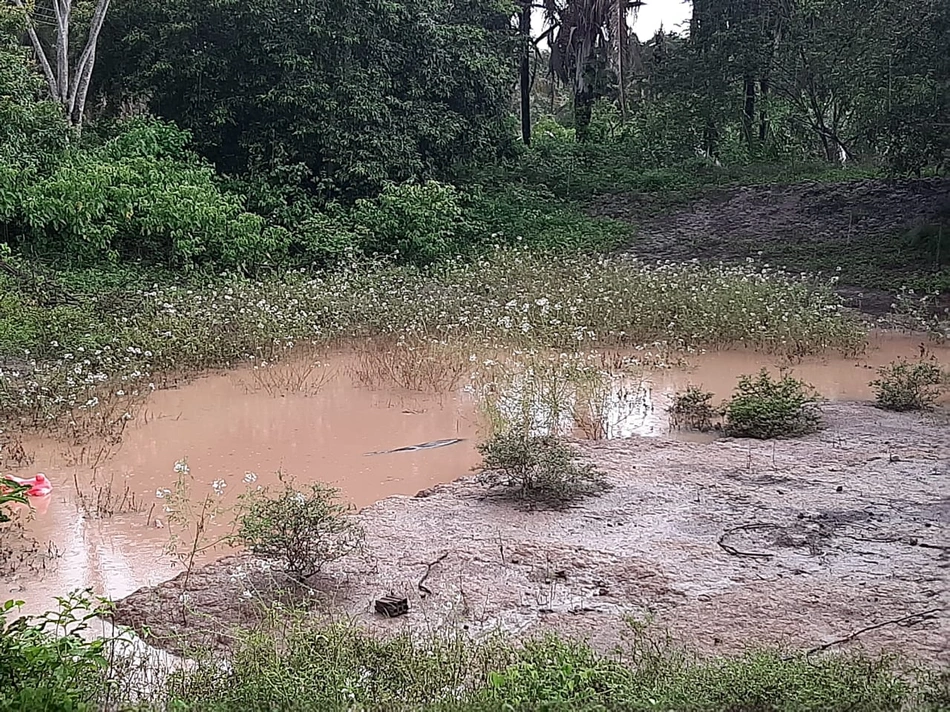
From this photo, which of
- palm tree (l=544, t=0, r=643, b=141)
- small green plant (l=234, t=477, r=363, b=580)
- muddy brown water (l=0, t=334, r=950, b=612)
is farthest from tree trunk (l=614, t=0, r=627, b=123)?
small green plant (l=234, t=477, r=363, b=580)

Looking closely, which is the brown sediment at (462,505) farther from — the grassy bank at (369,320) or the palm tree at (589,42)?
the palm tree at (589,42)

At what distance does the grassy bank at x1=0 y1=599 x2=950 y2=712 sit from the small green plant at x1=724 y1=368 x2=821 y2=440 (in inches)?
150

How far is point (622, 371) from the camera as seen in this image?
9.98 m

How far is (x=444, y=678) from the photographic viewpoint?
3811 mm

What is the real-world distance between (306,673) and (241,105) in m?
15.6

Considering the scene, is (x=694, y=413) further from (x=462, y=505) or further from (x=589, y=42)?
(x=589, y=42)

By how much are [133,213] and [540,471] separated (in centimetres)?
939

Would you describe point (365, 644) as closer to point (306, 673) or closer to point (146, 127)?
point (306, 673)

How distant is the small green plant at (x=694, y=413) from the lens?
8258 millimetres

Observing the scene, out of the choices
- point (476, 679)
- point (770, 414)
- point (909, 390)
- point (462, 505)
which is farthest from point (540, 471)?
point (909, 390)

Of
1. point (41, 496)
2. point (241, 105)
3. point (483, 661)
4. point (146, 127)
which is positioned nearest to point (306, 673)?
point (483, 661)

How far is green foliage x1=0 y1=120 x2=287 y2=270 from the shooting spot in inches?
512

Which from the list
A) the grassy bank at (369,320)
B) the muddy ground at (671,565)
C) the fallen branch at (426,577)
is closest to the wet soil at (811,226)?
the grassy bank at (369,320)

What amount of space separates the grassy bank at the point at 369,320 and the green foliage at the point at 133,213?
3.13 ft
